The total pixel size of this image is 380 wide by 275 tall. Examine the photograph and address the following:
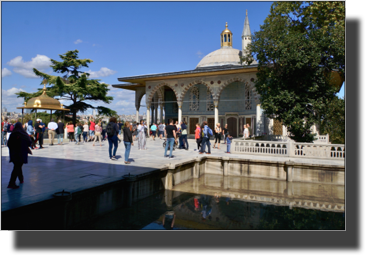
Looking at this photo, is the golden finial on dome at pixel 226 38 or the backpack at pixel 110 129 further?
the golden finial on dome at pixel 226 38

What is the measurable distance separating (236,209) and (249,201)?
0.81 metres

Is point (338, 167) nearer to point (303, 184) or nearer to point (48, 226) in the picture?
point (303, 184)

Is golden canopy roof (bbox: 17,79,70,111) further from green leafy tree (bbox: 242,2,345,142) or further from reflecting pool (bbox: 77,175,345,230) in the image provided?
green leafy tree (bbox: 242,2,345,142)

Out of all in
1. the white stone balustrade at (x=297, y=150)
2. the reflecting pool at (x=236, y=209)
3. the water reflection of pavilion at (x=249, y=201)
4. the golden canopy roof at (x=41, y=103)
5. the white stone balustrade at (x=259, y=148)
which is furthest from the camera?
the golden canopy roof at (x=41, y=103)

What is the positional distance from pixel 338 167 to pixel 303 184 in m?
1.17

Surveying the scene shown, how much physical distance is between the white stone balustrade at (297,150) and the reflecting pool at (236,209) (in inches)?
55.5

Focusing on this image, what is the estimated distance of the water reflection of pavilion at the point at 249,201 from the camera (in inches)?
226

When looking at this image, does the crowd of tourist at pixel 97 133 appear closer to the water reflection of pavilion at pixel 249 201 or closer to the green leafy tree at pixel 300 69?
A: the water reflection of pavilion at pixel 249 201

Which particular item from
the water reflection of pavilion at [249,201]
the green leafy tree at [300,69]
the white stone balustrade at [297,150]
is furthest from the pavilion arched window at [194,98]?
the water reflection of pavilion at [249,201]

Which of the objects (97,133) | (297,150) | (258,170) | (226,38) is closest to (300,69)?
(297,150)

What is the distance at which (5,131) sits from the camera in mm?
12914

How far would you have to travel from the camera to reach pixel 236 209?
643cm
